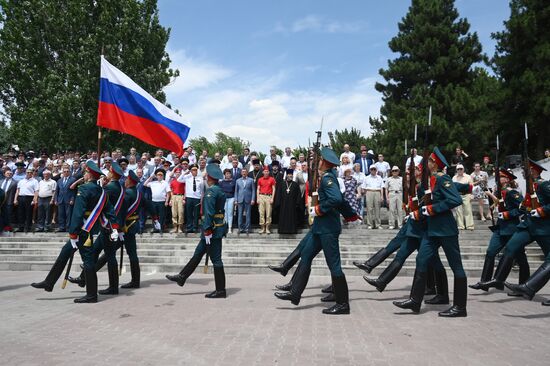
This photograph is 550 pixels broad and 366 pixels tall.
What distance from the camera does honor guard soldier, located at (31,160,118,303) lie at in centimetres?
758

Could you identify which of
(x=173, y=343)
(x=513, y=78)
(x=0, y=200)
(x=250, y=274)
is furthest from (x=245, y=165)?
(x=513, y=78)

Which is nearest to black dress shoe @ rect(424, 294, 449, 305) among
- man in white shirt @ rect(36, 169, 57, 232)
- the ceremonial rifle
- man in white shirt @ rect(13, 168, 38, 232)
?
the ceremonial rifle

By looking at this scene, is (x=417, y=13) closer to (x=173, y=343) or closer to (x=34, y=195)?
(x=34, y=195)

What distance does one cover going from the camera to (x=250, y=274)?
1153 cm

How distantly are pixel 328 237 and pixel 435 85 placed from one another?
Result: 29.0m

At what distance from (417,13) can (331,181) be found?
30.8 metres

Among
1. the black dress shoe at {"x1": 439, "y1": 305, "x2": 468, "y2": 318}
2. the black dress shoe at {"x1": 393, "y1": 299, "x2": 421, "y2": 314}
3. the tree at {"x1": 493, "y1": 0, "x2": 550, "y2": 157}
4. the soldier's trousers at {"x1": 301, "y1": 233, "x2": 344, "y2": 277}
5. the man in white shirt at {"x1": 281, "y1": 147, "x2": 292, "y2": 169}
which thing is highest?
the tree at {"x1": 493, "y1": 0, "x2": 550, "y2": 157}

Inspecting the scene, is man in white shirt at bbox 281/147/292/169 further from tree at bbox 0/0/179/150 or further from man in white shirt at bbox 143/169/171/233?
tree at bbox 0/0/179/150

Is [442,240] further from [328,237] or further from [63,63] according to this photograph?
[63,63]

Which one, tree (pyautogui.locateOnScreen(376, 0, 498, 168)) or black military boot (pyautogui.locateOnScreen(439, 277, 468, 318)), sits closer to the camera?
black military boot (pyautogui.locateOnScreen(439, 277, 468, 318))

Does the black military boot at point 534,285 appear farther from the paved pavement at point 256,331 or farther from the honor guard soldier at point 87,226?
the honor guard soldier at point 87,226

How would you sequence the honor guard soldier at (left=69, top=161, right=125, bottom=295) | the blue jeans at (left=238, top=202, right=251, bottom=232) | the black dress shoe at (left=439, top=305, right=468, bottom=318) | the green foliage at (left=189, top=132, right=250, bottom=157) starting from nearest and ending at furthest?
1. the black dress shoe at (left=439, top=305, right=468, bottom=318)
2. the honor guard soldier at (left=69, top=161, right=125, bottom=295)
3. the blue jeans at (left=238, top=202, right=251, bottom=232)
4. the green foliage at (left=189, top=132, right=250, bottom=157)

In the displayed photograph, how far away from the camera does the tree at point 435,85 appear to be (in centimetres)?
2959

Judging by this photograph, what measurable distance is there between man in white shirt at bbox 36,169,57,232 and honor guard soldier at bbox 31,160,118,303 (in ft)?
27.3
